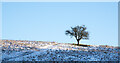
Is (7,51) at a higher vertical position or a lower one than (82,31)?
lower

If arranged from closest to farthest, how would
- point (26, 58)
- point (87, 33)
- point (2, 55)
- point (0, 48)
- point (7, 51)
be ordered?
point (26, 58) → point (2, 55) → point (7, 51) → point (0, 48) → point (87, 33)

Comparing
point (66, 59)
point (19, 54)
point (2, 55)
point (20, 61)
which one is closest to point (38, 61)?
point (20, 61)

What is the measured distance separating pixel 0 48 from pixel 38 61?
1024 cm

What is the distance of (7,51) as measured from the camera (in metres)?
25.4

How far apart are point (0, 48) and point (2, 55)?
4.19 m

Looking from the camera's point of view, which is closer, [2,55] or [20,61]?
[20,61]

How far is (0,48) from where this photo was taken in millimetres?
27297

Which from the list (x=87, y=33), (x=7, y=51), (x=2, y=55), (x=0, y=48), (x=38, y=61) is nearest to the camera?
(x=38, y=61)

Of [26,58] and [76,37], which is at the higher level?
[76,37]

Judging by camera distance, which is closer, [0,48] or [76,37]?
[0,48]

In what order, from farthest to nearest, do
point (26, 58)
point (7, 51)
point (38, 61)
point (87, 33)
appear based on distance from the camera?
1. point (87, 33)
2. point (7, 51)
3. point (26, 58)
4. point (38, 61)

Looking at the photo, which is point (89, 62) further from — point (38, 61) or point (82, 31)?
point (82, 31)

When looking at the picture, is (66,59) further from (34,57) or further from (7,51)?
(7,51)

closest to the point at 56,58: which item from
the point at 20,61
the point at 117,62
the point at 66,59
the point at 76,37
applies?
the point at 66,59
